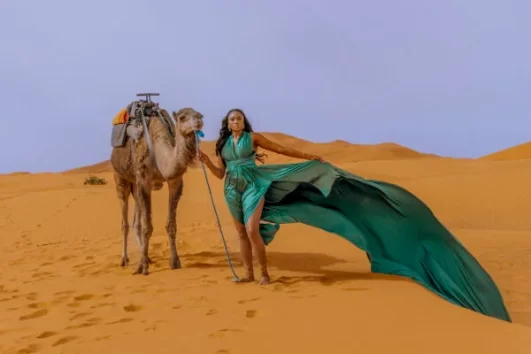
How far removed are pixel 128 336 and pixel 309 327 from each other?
1.44 meters

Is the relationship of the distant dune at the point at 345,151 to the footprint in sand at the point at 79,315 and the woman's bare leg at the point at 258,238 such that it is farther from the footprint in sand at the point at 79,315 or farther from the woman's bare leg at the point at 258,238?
the footprint in sand at the point at 79,315

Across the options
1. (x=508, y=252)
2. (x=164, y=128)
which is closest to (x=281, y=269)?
(x=164, y=128)

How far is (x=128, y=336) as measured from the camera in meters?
4.02

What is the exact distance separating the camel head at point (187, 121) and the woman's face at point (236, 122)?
0.54 m

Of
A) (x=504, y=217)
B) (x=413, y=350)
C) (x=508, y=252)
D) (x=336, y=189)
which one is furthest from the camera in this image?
(x=504, y=217)

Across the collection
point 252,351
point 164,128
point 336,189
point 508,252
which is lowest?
point 508,252

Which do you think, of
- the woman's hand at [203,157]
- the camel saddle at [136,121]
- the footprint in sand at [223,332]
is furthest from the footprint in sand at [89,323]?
the camel saddle at [136,121]

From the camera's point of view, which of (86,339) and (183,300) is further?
(183,300)

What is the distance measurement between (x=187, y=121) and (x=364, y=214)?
2.42 meters

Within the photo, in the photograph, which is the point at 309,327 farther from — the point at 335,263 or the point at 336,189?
the point at 335,263

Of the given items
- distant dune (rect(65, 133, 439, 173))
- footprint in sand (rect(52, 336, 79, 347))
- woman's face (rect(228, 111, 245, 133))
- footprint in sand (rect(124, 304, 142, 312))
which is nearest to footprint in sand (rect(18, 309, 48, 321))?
footprint in sand (rect(124, 304, 142, 312))

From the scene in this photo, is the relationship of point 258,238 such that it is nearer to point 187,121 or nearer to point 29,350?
point 187,121

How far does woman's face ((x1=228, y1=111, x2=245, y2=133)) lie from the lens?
5.78 meters

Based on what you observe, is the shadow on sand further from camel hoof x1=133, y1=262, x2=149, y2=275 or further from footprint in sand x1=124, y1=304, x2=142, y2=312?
footprint in sand x1=124, y1=304, x2=142, y2=312
